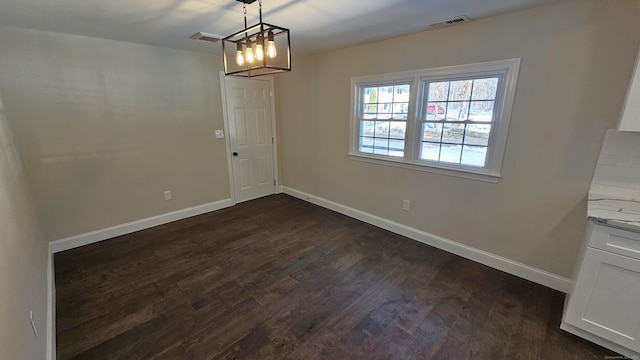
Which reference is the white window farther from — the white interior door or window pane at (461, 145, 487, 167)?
the white interior door

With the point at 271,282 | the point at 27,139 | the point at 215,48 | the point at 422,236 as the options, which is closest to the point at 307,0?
the point at 215,48

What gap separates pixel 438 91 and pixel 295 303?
2548 mm

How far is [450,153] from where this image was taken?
9.39 feet

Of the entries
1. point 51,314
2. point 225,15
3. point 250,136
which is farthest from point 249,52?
point 250,136

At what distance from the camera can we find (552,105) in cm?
219

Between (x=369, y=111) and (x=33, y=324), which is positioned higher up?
(x=369, y=111)

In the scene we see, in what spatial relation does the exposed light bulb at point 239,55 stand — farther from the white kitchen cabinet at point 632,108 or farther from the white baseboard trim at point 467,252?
the white baseboard trim at point 467,252

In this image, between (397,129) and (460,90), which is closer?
(460,90)

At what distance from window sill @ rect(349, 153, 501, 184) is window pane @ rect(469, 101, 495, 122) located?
52cm

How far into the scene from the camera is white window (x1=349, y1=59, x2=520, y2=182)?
249cm

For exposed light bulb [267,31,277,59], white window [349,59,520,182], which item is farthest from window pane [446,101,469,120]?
exposed light bulb [267,31,277,59]

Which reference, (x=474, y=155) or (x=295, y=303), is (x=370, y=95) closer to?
(x=474, y=155)

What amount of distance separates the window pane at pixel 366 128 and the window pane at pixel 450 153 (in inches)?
37.8

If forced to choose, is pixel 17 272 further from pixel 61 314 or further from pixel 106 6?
pixel 106 6
